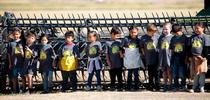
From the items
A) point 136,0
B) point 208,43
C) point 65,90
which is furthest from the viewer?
point 136,0

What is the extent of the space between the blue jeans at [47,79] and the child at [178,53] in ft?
9.32

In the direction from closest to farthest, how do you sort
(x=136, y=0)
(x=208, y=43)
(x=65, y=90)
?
(x=208, y=43) < (x=65, y=90) < (x=136, y=0)

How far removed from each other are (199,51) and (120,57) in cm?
179

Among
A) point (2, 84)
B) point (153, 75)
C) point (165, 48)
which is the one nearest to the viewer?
point (165, 48)

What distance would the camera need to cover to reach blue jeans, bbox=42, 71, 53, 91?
1159 cm

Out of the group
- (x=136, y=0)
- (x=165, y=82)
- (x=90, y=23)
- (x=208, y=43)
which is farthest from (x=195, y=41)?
(x=136, y=0)

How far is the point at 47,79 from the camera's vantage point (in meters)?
11.6

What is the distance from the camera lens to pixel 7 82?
Result: 12406mm

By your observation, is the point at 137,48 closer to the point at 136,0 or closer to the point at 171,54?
the point at 171,54

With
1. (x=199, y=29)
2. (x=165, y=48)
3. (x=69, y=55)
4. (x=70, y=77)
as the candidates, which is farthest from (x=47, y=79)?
(x=199, y=29)

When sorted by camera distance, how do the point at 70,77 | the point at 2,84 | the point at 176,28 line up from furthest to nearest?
the point at 2,84 < the point at 70,77 < the point at 176,28

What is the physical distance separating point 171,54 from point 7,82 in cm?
417

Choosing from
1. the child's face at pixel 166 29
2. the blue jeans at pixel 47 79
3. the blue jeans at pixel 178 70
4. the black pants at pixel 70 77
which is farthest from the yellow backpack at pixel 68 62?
the blue jeans at pixel 178 70

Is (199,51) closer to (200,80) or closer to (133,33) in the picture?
(200,80)
